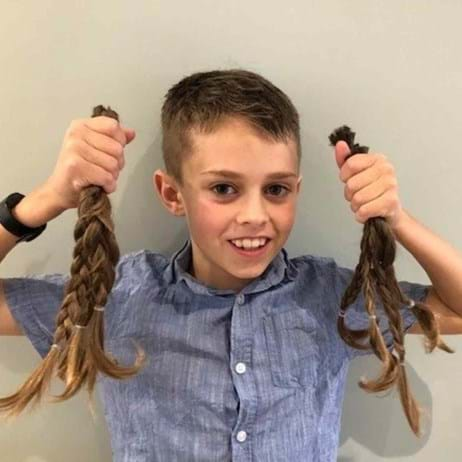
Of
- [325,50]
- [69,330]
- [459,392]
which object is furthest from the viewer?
[459,392]

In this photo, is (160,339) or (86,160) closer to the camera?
(86,160)

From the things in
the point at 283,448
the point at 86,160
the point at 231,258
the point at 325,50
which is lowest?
the point at 283,448

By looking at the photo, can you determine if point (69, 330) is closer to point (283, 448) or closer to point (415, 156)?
point (283, 448)

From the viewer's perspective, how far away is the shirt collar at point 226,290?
2.95ft

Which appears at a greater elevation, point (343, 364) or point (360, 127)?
point (360, 127)

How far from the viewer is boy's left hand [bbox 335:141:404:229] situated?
2.49ft

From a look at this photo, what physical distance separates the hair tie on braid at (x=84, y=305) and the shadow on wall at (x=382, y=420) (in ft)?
1.65

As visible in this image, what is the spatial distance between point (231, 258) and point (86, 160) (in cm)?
23

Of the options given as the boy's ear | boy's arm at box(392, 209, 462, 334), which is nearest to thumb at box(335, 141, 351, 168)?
boy's arm at box(392, 209, 462, 334)

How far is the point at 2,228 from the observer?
79cm

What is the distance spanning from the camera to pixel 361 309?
91 centimetres

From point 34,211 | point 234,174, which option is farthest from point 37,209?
point 234,174

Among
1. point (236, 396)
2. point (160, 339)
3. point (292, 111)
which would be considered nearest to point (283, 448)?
point (236, 396)

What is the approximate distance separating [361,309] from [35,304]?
442mm
